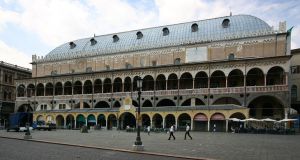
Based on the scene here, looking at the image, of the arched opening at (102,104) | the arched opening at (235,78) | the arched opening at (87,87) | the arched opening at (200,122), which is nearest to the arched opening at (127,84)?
the arched opening at (102,104)

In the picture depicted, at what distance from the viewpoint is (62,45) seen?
79625 mm

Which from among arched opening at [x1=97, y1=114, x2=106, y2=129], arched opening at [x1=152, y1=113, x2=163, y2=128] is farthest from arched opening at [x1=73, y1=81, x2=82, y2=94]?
arched opening at [x1=152, y1=113, x2=163, y2=128]

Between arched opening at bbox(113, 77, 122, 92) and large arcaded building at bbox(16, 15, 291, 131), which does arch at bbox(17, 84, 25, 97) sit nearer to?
large arcaded building at bbox(16, 15, 291, 131)

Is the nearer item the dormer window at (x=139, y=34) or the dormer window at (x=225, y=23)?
the dormer window at (x=225, y=23)

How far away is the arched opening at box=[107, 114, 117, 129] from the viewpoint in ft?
198

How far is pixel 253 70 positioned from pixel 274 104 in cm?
606

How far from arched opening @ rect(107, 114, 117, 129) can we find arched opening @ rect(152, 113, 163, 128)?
7900 mm

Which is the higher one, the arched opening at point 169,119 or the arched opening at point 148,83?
the arched opening at point 148,83

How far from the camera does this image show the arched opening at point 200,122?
50750 millimetres

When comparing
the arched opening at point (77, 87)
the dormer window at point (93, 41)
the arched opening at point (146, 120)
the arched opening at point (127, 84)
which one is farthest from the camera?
the dormer window at point (93, 41)

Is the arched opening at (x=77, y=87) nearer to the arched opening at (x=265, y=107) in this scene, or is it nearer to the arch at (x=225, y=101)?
the arch at (x=225, y=101)

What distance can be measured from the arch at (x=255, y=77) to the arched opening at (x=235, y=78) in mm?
967

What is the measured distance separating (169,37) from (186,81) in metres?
10.4

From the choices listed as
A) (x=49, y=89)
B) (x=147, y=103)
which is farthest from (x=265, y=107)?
(x=49, y=89)
